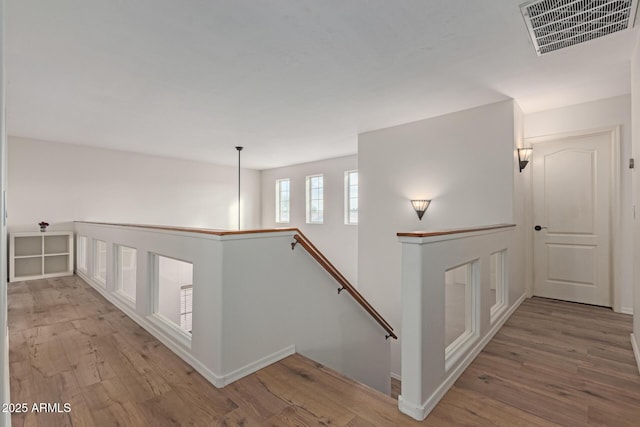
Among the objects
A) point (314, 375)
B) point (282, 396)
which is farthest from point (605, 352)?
point (282, 396)

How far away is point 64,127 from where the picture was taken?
459 cm

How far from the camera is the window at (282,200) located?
833 centimetres

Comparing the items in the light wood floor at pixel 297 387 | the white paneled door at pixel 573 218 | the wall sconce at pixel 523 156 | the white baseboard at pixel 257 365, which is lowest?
the light wood floor at pixel 297 387

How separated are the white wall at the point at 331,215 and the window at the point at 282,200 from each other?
0.82 ft

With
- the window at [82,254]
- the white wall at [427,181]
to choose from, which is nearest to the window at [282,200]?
the white wall at [427,181]

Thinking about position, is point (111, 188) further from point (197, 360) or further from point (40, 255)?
point (197, 360)

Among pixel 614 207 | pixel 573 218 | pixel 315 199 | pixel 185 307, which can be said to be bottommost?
pixel 185 307

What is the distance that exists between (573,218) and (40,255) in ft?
26.4

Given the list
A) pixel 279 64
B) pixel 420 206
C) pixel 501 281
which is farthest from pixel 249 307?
pixel 420 206

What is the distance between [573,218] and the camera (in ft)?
12.6

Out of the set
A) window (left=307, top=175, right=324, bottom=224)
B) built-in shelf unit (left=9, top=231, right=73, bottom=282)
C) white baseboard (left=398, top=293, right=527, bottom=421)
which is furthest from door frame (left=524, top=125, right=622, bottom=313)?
built-in shelf unit (left=9, top=231, right=73, bottom=282)

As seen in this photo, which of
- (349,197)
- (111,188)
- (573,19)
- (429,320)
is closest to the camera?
(429,320)

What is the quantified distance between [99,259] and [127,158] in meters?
2.56

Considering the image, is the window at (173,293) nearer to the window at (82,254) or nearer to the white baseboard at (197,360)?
the white baseboard at (197,360)
